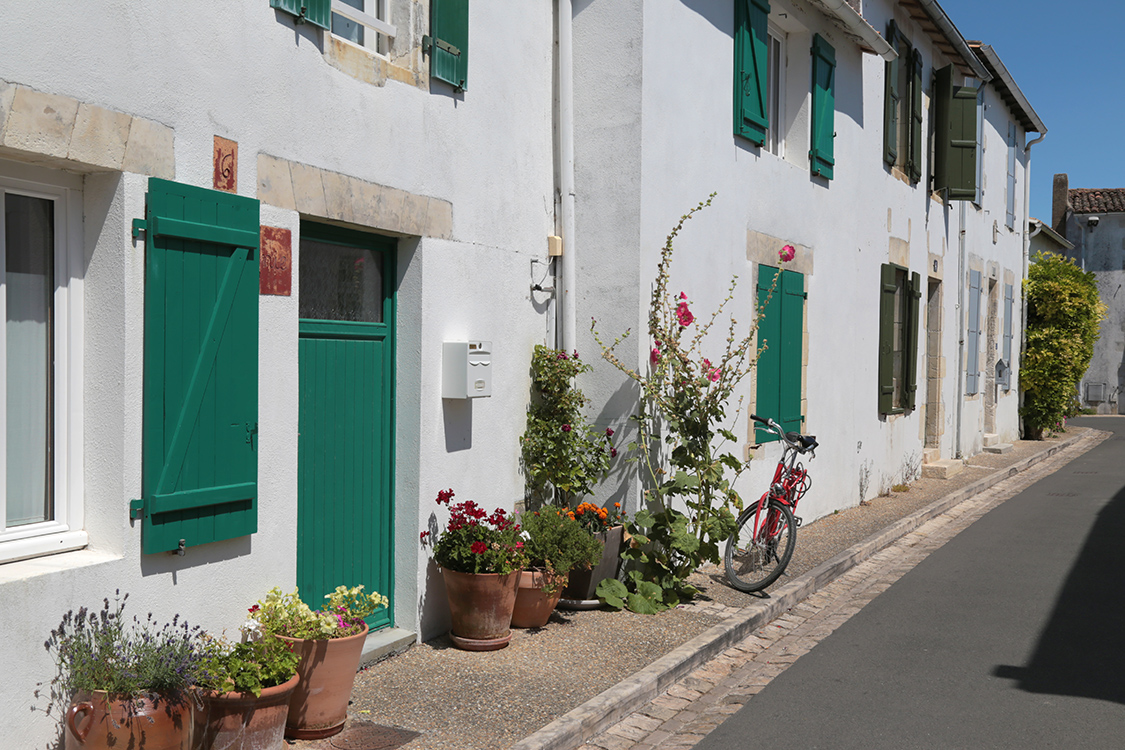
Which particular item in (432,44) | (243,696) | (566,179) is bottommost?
(243,696)

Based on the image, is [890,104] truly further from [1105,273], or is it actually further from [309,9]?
[1105,273]

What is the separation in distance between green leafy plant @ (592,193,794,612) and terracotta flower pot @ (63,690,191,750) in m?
3.35

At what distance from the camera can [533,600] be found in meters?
5.70

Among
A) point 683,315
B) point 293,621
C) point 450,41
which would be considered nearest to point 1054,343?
point 683,315

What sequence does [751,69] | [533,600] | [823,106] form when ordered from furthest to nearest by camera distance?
[823,106] → [751,69] → [533,600]

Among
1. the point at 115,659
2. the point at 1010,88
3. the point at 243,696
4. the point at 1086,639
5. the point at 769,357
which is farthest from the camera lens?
the point at 1010,88

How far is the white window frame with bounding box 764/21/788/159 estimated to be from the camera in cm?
916

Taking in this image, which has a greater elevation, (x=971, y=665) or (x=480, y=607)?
(x=480, y=607)

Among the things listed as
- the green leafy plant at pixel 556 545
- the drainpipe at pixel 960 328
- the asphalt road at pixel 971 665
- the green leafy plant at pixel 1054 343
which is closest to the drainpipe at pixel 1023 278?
the green leafy plant at pixel 1054 343

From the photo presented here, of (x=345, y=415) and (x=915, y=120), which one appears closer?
(x=345, y=415)

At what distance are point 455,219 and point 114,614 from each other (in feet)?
9.15

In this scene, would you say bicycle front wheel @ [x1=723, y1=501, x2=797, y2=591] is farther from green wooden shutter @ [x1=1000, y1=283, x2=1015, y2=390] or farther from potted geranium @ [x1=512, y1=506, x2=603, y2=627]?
green wooden shutter @ [x1=1000, y1=283, x2=1015, y2=390]

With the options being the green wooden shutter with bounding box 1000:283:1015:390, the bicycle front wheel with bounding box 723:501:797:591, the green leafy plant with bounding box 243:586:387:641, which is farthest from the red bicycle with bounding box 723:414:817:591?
the green wooden shutter with bounding box 1000:283:1015:390

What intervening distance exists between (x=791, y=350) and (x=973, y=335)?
26.9ft
